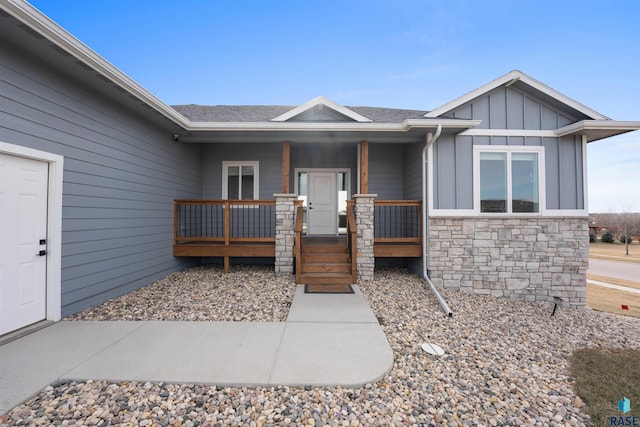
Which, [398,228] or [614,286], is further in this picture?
[614,286]

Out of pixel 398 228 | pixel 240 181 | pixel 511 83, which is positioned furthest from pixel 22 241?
pixel 511 83

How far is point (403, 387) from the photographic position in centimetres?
233

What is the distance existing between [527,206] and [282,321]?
5.71 metres

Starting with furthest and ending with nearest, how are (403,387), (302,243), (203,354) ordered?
1. (302,243)
2. (203,354)
3. (403,387)

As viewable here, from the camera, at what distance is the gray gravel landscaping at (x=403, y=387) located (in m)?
1.96

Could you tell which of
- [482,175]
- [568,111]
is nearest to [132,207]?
[482,175]

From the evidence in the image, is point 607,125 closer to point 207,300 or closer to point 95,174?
point 207,300

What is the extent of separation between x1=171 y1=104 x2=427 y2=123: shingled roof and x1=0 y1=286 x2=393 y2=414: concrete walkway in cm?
460

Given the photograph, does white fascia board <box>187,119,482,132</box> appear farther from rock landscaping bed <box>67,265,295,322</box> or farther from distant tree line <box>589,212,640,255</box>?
distant tree line <box>589,212,640,255</box>

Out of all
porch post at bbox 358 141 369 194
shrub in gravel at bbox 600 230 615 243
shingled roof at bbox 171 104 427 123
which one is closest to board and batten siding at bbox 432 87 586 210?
shingled roof at bbox 171 104 427 123

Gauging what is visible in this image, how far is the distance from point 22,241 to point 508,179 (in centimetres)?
821

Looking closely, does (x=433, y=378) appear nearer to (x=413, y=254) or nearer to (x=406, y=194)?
(x=413, y=254)

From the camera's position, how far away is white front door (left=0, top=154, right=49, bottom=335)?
3.00 m

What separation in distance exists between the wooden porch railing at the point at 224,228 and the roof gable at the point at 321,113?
2.21 metres
